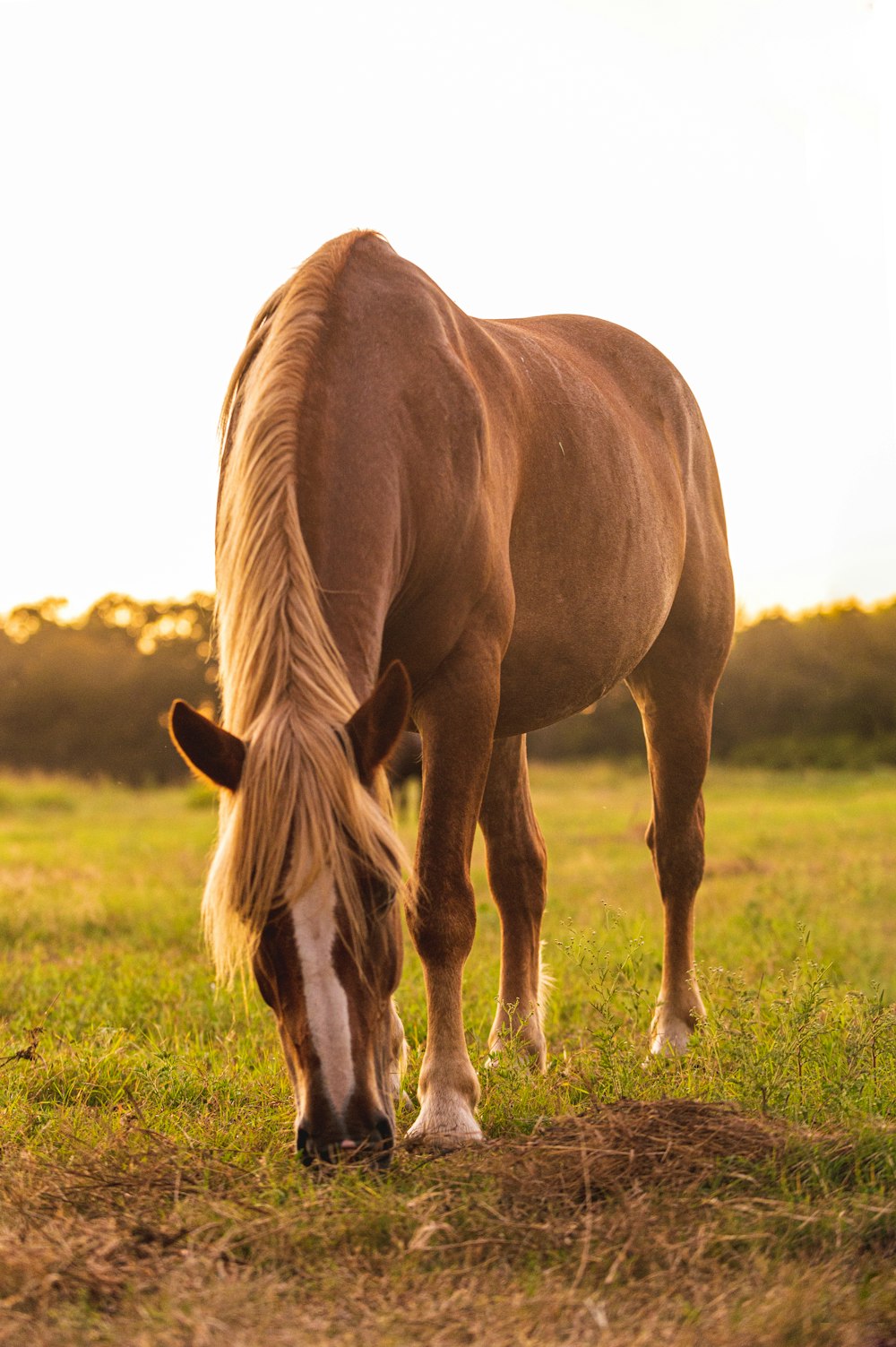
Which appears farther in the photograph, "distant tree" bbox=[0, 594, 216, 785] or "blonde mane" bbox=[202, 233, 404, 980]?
"distant tree" bbox=[0, 594, 216, 785]

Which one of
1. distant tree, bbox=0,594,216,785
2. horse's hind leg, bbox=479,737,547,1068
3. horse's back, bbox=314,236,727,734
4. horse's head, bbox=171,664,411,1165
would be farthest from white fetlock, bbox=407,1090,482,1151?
distant tree, bbox=0,594,216,785

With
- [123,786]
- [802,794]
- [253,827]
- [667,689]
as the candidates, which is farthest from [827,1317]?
[123,786]

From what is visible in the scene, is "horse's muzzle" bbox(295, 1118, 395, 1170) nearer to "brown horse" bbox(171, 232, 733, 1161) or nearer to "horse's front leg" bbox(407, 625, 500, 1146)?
"brown horse" bbox(171, 232, 733, 1161)

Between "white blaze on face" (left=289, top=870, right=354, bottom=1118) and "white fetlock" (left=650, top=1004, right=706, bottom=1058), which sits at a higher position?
"white blaze on face" (left=289, top=870, right=354, bottom=1118)

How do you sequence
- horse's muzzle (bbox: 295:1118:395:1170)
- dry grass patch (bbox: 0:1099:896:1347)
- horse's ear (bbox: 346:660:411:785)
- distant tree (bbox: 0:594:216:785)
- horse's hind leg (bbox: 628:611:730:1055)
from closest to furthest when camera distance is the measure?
dry grass patch (bbox: 0:1099:896:1347)
horse's muzzle (bbox: 295:1118:395:1170)
horse's ear (bbox: 346:660:411:785)
horse's hind leg (bbox: 628:611:730:1055)
distant tree (bbox: 0:594:216:785)

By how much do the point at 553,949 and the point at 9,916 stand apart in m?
2.82

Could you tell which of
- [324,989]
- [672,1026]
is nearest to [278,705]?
[324,989]

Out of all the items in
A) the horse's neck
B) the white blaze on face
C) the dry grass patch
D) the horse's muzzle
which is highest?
the horse's neck

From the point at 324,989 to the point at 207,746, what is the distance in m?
0.50

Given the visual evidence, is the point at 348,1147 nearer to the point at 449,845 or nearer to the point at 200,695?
the point at 449,845

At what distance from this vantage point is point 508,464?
3.43 metres

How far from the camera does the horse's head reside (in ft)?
7.18

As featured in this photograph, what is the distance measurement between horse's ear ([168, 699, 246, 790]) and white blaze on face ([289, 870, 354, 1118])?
27 centimetres

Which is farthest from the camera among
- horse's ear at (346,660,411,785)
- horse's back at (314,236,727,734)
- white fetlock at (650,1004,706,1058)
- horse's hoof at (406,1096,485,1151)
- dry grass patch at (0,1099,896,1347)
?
white fetlock at (650,1004,706,1058)
